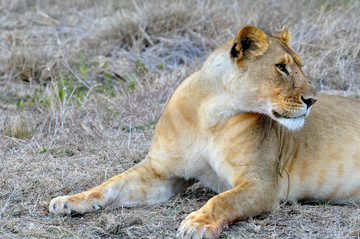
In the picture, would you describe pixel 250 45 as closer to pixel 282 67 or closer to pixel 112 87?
pixel 282 67

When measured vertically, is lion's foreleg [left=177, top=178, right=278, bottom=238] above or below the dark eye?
below

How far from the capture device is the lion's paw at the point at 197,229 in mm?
2645

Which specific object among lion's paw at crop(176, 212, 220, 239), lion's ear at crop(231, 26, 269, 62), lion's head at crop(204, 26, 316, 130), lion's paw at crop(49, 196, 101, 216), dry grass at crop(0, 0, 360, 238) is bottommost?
dry grass at crop(0, 0, 360, 238)

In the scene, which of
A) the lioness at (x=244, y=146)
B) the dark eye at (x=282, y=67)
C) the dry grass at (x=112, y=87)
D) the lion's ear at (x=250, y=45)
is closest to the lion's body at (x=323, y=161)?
the lioness at (x=244, y=146)

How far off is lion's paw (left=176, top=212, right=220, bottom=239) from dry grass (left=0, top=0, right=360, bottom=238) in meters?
0.10

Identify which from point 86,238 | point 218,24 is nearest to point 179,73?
point 218,24

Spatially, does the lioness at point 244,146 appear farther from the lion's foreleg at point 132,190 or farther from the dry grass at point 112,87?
the dry grass at point 112,87

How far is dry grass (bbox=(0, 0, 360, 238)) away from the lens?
2975 mm

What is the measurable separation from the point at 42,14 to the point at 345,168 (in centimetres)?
589

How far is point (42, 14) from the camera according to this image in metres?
8.27

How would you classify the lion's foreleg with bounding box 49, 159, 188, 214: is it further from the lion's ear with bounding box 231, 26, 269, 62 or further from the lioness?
the lion's ear with bounding box 231, 26, 269, 62

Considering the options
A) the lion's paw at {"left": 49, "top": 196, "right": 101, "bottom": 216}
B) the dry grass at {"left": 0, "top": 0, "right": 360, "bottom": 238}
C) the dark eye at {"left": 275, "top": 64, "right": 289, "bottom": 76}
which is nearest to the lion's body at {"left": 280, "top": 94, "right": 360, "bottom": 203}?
the dry grass at {"left": 0, "top": 0, "right": 360, "bottom": 238}

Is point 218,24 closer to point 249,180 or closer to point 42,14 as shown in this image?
point 42,14

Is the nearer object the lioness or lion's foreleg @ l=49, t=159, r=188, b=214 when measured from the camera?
the lioness
